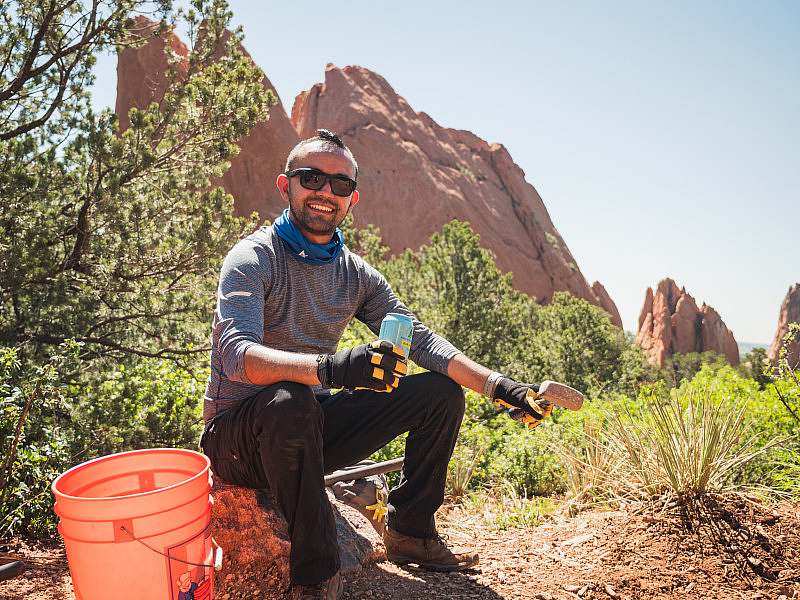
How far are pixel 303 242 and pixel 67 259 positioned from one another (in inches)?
128

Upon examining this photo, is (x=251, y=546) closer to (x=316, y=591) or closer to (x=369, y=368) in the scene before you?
(x=316, y=591)

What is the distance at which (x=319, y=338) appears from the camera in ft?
8.96

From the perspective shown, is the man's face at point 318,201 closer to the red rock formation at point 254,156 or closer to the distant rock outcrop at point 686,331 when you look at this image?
the red rock formation at point 254,156

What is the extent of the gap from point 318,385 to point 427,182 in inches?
1979

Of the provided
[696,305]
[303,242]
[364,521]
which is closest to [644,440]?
[364,521]

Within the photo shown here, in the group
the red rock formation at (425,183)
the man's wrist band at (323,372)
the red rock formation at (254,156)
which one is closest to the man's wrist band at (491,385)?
the man's wrist band at (323,372)

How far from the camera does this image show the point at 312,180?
2.74 m

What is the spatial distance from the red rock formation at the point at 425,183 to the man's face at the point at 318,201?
4588cm

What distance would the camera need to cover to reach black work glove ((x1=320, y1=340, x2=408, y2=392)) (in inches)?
82.2

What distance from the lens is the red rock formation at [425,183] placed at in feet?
166

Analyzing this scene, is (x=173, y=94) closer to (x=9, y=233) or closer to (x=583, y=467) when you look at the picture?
(x=9, y=233)

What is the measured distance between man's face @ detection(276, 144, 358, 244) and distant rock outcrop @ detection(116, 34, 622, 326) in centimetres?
4095

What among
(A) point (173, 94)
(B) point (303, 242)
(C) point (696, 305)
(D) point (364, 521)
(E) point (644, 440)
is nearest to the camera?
(B) point (303, 242)

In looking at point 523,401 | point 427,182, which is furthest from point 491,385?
point 427,182
